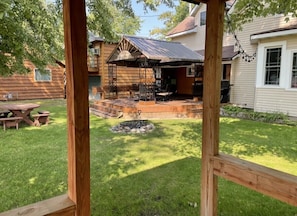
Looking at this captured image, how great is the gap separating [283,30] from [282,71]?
4.83 feet

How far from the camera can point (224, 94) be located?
468 inches

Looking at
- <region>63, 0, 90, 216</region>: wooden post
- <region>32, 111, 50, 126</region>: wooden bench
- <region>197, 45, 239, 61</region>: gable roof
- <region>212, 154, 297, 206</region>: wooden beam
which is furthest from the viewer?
<region>197, 45, 239, 61</region>: gable roof

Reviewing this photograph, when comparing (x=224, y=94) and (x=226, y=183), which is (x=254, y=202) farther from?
(x=224, y=94)

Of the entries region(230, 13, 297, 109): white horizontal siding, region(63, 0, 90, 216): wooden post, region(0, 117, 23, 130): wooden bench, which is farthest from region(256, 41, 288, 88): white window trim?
region(63, 0, 90, 216): wooden post

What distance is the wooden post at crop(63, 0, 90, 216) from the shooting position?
1301 mm

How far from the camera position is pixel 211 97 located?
209cm

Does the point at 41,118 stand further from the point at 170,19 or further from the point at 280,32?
the point at 170,19

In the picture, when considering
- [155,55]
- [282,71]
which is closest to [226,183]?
[155,55]

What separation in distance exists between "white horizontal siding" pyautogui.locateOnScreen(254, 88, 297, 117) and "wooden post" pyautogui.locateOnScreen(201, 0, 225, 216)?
8.09 meters

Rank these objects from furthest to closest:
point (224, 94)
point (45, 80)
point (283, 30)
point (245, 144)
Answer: point (45, 80), point (224, 94), point (283, 30), point (245, 144)

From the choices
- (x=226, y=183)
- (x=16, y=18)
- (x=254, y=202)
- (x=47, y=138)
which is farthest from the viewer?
(x=47, y=138)

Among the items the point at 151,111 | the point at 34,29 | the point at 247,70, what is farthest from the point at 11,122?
the point at 247,70

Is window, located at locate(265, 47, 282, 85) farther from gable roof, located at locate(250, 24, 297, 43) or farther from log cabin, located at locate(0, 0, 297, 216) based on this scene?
log cabin, located at locate(0, 0, 297, 216)

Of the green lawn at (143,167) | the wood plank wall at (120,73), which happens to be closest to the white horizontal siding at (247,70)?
the green lawn at (143,167)
